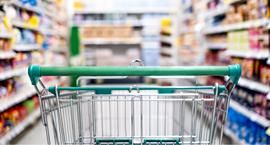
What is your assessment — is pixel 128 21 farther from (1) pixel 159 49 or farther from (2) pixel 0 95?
(2) pixel 0 95

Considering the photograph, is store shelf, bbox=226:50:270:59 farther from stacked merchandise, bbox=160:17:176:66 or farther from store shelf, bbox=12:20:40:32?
stacked merchandise, bbox=160:17:176:66

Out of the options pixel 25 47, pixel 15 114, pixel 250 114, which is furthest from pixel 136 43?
pixel 250 114

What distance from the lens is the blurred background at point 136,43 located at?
109 inches

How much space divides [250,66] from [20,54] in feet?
8.11

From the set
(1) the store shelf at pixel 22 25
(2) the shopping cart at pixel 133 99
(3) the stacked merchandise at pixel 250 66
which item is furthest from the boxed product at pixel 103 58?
(2) the shopping cart at pixel 133 99

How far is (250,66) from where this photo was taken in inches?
114

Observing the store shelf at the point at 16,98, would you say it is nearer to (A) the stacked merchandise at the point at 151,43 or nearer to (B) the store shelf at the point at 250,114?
(B) the store shelf at the point at 250,114

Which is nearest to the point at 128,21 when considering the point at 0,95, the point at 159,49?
the point at 159,49

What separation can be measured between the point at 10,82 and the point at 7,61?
216 mm

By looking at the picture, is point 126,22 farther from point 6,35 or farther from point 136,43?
point 6,35

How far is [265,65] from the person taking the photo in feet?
8.70

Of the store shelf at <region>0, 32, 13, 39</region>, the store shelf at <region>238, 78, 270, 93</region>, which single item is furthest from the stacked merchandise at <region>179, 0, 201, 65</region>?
the store shelf at <region>0, 32, 13, 39</region>

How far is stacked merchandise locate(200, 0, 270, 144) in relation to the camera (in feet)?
8.30

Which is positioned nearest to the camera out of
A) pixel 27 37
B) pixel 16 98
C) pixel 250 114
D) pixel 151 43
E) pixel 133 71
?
pixel 133 71
